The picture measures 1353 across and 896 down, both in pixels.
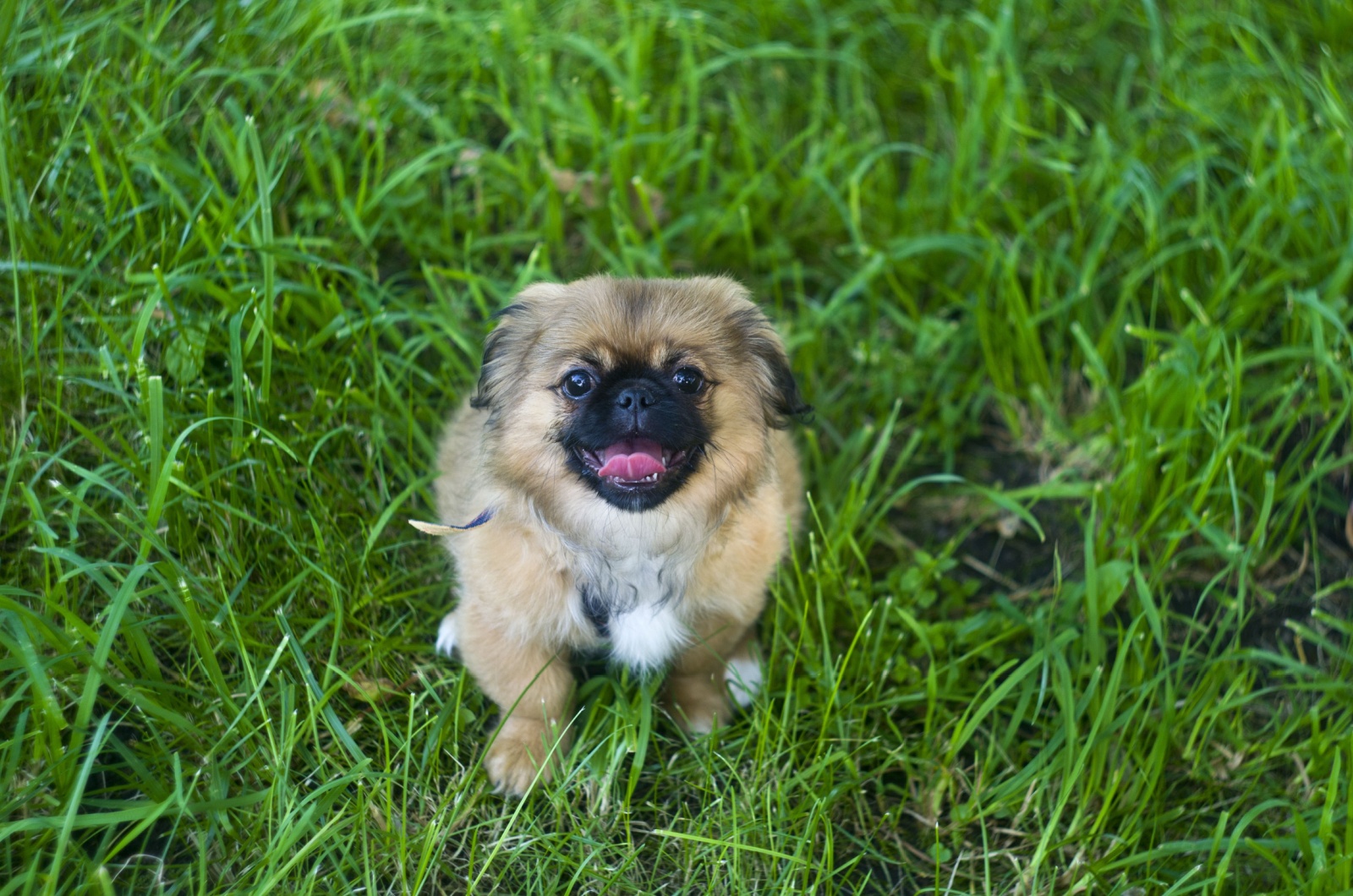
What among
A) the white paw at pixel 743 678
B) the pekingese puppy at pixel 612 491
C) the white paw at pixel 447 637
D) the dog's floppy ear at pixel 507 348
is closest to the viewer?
the pekingese puppy at pixel 612 491

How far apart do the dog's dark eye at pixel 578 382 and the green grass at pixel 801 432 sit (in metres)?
0.92

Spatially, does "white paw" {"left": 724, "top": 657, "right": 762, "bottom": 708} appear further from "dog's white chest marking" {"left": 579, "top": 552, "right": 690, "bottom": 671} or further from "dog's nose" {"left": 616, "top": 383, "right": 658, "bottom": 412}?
"dog's nose" {"left": 616, "top": 383, "right": 658, "bottom": 412}

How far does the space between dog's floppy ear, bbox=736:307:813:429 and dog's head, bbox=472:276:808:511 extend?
11 mm

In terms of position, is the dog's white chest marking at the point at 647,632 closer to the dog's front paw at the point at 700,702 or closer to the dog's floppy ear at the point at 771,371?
the dog's front paw at the point at 700,702

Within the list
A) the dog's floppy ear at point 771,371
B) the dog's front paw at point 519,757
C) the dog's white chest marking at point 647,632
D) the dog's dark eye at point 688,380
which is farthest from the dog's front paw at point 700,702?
the dog's dark eye at point 688,380

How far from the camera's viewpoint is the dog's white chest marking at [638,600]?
2861 mm

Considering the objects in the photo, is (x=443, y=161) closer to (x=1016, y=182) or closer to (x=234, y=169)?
(x=234, y=169)

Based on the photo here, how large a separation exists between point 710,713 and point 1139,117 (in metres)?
3.36

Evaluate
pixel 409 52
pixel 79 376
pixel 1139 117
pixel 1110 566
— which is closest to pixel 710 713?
Answer: pixel 1110 566

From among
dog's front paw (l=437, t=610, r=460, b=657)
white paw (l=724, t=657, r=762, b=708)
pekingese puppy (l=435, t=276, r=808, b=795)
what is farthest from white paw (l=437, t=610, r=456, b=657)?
white paw (l=724, t=657, r=762, b=708)

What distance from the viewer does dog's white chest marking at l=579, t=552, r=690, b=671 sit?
286cm

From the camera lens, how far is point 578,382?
2.66 meters

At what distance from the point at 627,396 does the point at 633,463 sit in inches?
7.2

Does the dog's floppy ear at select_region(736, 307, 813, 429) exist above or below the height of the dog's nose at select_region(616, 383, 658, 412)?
below
